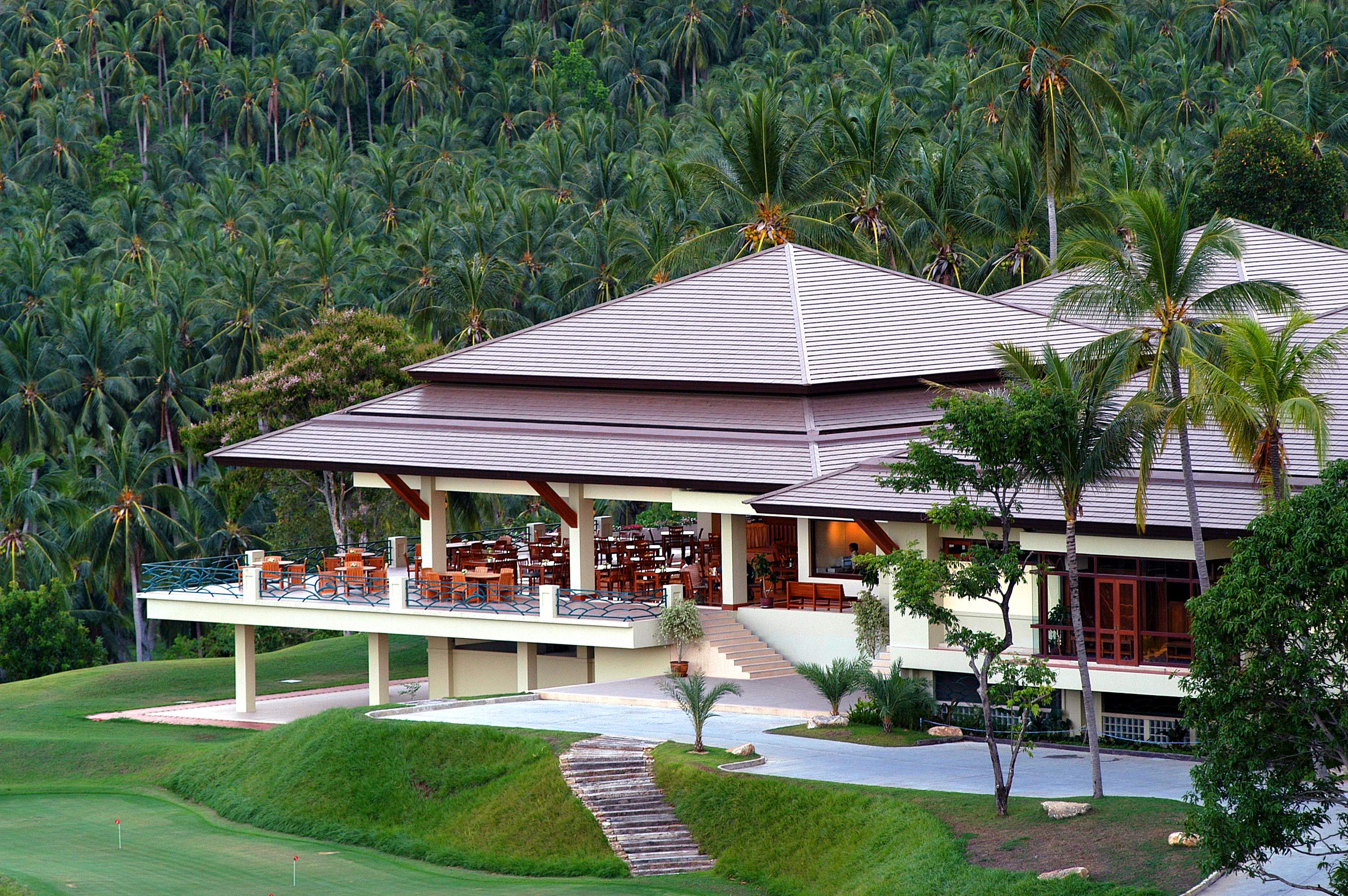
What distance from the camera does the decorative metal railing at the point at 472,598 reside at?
36469 mm

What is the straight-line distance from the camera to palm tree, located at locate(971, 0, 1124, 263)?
44219mm

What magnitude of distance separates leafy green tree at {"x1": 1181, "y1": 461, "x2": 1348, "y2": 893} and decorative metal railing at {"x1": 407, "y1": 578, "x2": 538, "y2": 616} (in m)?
19.4

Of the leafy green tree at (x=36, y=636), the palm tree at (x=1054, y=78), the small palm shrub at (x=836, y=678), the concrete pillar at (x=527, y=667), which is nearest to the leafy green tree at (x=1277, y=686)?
the small palm shrub at (x=836, y=678)

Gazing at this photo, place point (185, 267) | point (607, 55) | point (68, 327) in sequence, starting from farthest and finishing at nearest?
point (607, 55), point (185, 267), point (68, 327)

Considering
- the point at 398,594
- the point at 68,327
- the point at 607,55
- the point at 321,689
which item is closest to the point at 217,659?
the point at 321,689

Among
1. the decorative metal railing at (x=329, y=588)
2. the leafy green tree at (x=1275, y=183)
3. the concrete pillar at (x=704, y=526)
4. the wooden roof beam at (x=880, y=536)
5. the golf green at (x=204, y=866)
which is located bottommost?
the golf green at (x=204, y=866)

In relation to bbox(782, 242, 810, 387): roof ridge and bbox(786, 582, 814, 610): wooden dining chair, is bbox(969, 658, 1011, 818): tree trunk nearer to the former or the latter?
bbox(786, 582, 814, 610): wooden dining chair

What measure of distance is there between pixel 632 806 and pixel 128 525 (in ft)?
109

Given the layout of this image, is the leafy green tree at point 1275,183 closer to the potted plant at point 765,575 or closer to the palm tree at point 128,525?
the potted plant at point 765,575

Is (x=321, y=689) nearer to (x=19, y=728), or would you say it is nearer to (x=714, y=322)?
(x=19, y=728)

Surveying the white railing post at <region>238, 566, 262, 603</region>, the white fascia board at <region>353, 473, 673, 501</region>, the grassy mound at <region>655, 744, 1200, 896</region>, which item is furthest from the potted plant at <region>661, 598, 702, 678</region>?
the white railing post at <region>238, 566, 262, 603</region>

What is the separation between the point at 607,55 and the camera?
4355 inches

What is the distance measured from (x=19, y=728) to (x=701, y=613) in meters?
16.3

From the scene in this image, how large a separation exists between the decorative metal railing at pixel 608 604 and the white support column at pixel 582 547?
0.23 meters
